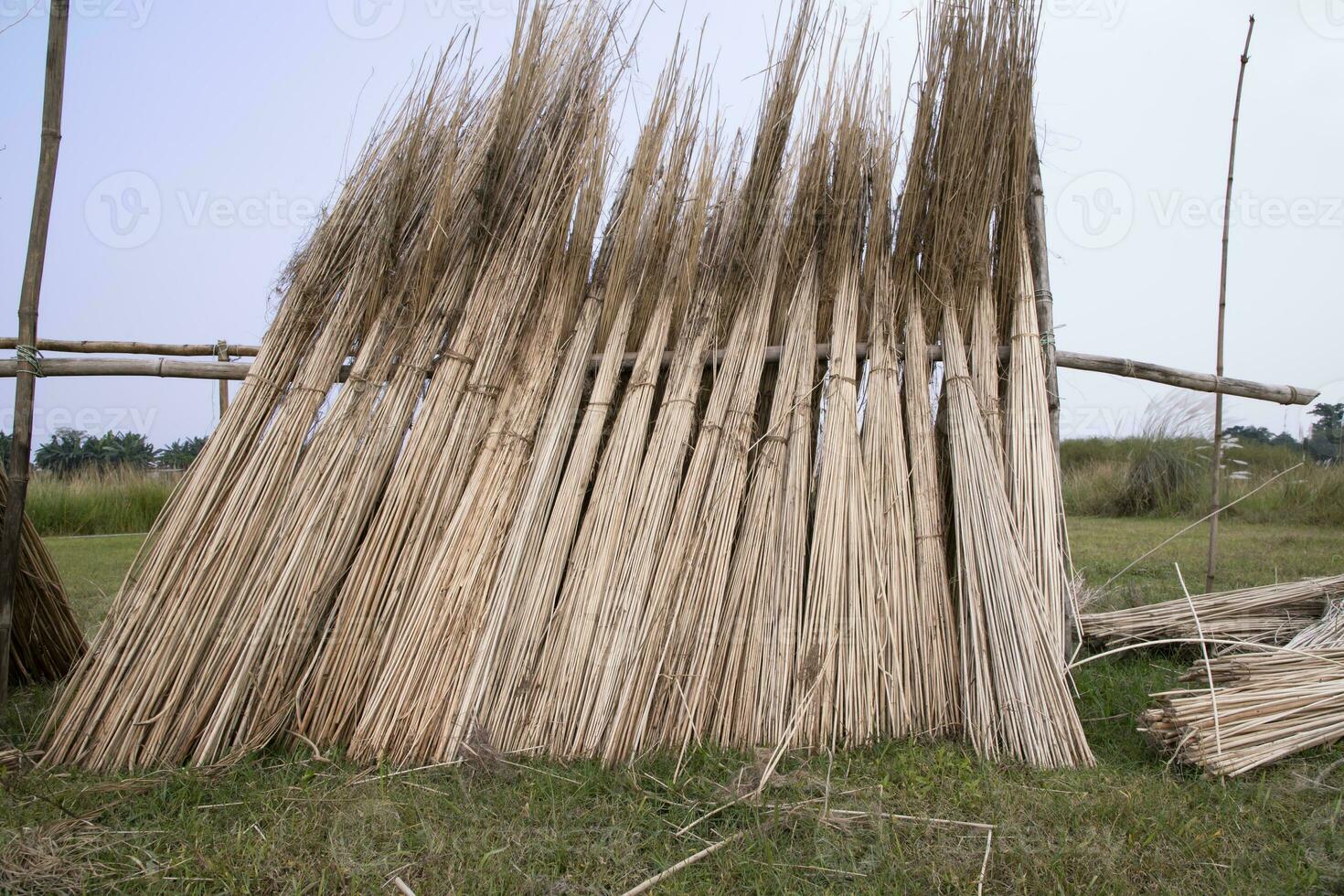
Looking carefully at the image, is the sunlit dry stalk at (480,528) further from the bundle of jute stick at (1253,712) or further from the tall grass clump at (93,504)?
the tall grass clump at (93,504)

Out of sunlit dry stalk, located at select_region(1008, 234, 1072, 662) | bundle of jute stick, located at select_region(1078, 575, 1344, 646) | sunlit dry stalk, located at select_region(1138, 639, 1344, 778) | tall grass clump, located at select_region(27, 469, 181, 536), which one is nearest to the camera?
sunlit dry stalk, located at select_region(1138, 639, 1344, 778)

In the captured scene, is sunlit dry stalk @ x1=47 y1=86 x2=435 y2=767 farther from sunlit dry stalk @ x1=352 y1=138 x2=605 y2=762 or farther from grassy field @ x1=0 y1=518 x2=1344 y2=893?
sunlit dry stalk @ x1=352 y1=138 x2=605 y2=762

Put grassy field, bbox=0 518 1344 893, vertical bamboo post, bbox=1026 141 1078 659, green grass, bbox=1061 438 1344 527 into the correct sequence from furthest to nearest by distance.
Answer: green grass, bbox=1061 438 1344 527, vertical bamboo post, bbox=1026 141 1078 659, grassy field, bbox=0 518 1344 893

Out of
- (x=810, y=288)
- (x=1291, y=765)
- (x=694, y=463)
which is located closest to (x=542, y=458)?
(x=694, y=463)

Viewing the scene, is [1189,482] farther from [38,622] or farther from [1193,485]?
[38,622]

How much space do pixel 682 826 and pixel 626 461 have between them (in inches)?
41.6

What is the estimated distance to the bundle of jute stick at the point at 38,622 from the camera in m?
2.73

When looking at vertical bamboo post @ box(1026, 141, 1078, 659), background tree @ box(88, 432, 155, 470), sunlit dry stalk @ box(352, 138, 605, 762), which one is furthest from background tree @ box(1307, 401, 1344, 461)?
background tree @ box(88, 432, 155, 470)

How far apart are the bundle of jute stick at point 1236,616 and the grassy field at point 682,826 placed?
100 centimetres

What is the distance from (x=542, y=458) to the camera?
2.60 meters

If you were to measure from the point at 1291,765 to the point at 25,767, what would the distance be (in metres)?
3.15

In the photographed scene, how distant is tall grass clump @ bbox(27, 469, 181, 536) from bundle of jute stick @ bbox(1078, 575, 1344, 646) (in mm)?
7258

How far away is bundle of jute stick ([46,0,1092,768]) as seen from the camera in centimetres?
228

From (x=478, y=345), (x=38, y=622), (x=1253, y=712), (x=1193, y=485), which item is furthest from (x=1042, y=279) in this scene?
(x=1193, y=485)
